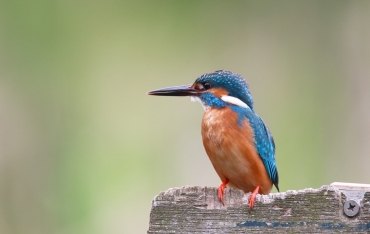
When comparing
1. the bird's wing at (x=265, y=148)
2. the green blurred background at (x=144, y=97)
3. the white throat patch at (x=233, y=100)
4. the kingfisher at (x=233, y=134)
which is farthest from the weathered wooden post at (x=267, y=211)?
the green blurred background at (x=144, y=97)

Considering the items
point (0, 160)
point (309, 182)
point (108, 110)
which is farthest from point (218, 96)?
point (0, 160)

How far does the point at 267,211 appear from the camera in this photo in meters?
1.90

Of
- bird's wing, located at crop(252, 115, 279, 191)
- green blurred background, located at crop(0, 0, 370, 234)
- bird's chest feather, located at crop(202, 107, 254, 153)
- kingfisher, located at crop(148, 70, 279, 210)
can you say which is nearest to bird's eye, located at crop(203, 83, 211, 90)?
kingfisher, located at crop(148, 70, 279, 210)

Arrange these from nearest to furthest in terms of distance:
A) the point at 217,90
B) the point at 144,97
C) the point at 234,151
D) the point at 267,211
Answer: the point at 267,211 < the point at 234,151 < the point at 217,90 < the point at 144,97

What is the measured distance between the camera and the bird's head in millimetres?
2785

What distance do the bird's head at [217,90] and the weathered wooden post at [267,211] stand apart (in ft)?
3.03

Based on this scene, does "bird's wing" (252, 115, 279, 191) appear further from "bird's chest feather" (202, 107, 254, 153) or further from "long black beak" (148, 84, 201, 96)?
"long black beak" (148, 84, 201, 96)

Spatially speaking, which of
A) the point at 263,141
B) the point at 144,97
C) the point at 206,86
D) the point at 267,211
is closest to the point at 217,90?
the point at 206,86

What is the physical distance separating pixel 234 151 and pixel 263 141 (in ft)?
0.60

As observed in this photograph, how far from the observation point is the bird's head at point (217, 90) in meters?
2.79

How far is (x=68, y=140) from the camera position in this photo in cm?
391

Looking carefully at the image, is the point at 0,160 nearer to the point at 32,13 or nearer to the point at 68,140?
the point at 68,140

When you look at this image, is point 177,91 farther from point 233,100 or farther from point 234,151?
point 234,151

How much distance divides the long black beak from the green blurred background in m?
1.13
